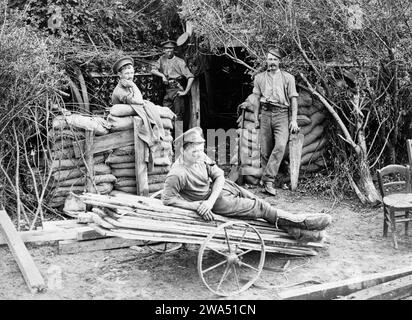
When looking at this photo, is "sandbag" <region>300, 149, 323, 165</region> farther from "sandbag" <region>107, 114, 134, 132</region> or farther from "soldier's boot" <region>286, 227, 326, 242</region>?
"soldier's boot" <region>286, 227, 326, 242</region>

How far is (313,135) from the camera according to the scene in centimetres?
1066

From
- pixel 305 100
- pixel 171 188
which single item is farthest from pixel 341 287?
pixel 305 100

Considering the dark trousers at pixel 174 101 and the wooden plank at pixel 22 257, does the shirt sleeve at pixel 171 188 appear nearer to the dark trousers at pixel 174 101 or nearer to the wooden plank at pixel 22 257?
the wooden plank at pixel 22 257

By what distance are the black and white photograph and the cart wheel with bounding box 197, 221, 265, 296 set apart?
21 millimetres

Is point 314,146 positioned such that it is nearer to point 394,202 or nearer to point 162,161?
point 162,161

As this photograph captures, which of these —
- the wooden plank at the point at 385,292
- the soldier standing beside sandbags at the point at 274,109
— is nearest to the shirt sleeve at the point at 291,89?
the soldier standing beside sandbags at the point at 274,109

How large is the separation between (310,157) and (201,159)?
14.7 ft

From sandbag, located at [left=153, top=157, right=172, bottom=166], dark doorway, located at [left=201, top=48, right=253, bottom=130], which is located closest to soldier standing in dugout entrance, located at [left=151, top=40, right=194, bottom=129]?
A: dark doorway, located at [left=201, top=48, right=253, bottom=130]

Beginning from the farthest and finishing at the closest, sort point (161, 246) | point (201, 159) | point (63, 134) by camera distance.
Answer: point (63, 134) → point (161, 246) → point (201, 159)

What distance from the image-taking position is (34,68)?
8.55m

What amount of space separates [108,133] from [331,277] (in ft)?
13.1

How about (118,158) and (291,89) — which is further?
(291,89)

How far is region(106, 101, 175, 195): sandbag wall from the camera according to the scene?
9.05 meters

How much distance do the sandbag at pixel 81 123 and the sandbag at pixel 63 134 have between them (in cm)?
6
